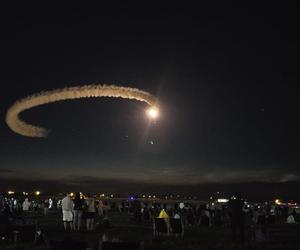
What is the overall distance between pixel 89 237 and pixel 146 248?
160 inches

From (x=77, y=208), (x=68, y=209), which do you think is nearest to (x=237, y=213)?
(x=77, y=208)

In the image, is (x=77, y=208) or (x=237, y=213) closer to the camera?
(x=237, y=213)

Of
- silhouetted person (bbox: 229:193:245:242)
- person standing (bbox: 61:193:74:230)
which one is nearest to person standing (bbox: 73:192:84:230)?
person standing (bbox: 61:193:74:230)

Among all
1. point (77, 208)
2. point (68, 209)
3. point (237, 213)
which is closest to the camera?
point (237, 213)

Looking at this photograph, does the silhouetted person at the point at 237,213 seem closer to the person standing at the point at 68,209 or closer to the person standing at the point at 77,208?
the person standing at the point at 77,208

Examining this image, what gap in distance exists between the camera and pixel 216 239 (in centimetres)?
2120

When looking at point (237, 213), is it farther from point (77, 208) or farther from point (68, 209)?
point (68, 209)

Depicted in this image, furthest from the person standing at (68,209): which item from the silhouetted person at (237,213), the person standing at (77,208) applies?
the silhouetted person at (237,213)

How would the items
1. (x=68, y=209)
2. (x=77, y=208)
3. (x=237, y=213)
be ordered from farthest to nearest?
(x=77, y=208)
(x=68, y=209)
(x=237, y=213)

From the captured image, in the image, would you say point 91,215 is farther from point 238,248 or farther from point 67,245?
point 67,245

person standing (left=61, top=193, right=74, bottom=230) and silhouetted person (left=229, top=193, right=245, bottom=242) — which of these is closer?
silhouetted person (left=229, top=193, right=245, bottom=242)

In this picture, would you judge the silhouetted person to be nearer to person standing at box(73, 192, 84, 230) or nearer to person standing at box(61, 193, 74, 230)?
person standing at box(73, 192, 84, 230)

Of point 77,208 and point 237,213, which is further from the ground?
point 77,208

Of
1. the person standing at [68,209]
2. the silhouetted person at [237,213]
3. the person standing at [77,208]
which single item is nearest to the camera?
the silhouetted person at [237,213]
